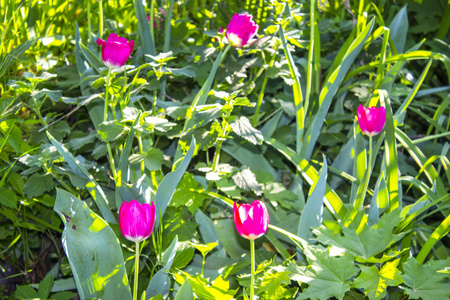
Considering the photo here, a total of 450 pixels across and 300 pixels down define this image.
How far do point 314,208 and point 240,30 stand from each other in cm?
46

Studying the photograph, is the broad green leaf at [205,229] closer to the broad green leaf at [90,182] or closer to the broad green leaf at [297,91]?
the broad green leaf at [90,182]

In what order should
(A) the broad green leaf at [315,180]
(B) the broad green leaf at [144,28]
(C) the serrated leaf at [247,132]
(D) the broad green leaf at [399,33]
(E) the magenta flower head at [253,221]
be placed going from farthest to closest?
(D) the broad green leaf at [399,33], (B) the broad green leaf at [144,28], (A) the broad green leaf at [315,180], (C) the serrated leaf at [247,132], (E) the magenta flower head at [253,221]

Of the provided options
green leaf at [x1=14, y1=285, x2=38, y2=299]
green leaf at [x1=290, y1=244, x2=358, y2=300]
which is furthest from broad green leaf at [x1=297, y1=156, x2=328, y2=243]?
green leaf at [x1=14, y1=285, x2=38, y2=299]

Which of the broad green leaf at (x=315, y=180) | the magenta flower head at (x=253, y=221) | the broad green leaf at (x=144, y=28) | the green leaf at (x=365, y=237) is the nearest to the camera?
the magenta flower head at (x=253, y=221)

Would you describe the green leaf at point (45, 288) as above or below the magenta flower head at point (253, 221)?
below

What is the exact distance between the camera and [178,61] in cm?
152

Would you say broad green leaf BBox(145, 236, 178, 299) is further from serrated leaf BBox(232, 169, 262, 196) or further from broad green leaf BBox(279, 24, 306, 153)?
broad green leaf BBox(279, 24, 306, 153)

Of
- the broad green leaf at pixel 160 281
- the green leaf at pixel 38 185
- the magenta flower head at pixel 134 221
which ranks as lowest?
the broad green leaf at pixel 160 281

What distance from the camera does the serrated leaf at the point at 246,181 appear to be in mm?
1079

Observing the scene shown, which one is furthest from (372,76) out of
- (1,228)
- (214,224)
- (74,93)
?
(1,228)

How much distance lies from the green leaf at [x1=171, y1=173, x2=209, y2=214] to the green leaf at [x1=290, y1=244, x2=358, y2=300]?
Answer: 31 cm

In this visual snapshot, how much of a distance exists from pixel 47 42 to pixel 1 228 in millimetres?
583

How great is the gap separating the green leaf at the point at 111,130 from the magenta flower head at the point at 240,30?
354 mm

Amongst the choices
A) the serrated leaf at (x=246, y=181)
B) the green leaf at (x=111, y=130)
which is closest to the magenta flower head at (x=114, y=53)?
the green leaf at (x=111, y=130)
